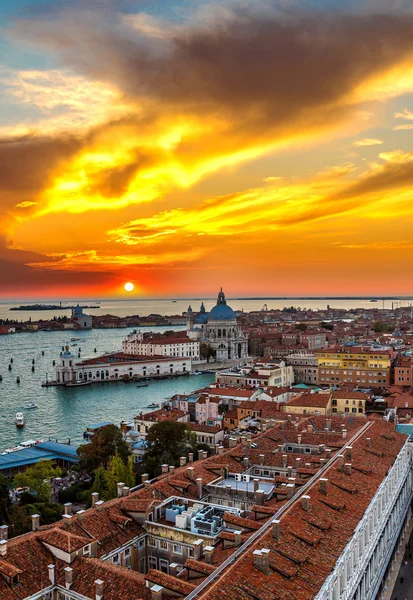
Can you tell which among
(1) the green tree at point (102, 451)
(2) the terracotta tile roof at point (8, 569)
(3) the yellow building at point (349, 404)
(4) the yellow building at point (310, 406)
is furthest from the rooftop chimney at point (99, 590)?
(3) the yellow building at point (349, 404)

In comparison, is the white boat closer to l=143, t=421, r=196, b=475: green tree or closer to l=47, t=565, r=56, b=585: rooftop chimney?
l=143, t=421, r=196, b=475: green tree

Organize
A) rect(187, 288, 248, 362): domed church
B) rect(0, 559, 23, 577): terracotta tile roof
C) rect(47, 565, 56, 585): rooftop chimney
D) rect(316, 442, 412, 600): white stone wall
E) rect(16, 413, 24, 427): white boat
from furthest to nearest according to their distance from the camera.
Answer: rect(187, 288, 248, 362): domed church, rect(16, 413, 24, 427): white boat, rect(316, 442, 412, 600): white stone wall, rect(47, 565, 56, 585): rooftop chimney, rect(0, 559, 23, 577): terracotta tile roof

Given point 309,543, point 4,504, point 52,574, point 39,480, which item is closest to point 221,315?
point 39,480

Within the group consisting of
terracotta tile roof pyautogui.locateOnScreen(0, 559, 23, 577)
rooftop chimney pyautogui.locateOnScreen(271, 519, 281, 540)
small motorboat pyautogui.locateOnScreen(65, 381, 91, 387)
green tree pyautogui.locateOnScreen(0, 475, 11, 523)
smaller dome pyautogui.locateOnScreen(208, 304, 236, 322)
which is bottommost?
small motorboat pyautogui.locateOnScreen(65, 381, 91, 387)

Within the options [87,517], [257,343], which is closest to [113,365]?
[257,343]

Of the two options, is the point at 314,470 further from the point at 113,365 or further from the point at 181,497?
the point at 113,365

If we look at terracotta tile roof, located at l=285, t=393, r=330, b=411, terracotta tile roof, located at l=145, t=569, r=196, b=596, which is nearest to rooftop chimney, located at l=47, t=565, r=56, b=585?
terracotta tile roof, located at l=145, t=569, r=196, b=596
